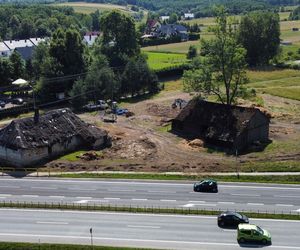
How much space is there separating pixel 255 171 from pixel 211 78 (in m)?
29.7

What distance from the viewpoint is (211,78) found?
9462 centimetres

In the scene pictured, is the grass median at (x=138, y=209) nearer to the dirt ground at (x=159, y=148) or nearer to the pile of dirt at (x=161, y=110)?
the dirt ground at (x=159, y=148)

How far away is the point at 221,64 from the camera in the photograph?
311 ft

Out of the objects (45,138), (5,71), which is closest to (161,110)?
(45,138)

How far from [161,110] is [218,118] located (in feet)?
74.6

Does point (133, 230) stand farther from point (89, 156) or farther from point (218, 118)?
point (218, 118)

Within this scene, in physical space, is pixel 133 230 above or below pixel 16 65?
below

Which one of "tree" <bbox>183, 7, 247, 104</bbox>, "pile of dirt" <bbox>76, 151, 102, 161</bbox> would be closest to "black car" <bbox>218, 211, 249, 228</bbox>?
"pile of dirt" <bbox>76, 151, 102, 161</bbox>

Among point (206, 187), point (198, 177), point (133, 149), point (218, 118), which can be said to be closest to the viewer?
point (206, 187)

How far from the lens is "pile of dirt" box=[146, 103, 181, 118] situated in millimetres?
101500

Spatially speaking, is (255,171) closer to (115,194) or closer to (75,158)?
(115,194)

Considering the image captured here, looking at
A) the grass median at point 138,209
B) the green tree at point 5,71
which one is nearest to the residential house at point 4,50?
the green tree at point 5,71

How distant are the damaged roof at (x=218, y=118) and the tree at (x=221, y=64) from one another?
5.85 meters

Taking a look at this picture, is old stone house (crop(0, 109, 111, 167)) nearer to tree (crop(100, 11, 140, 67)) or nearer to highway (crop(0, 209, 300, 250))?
highway (crop(0, 209, 300, 250))
